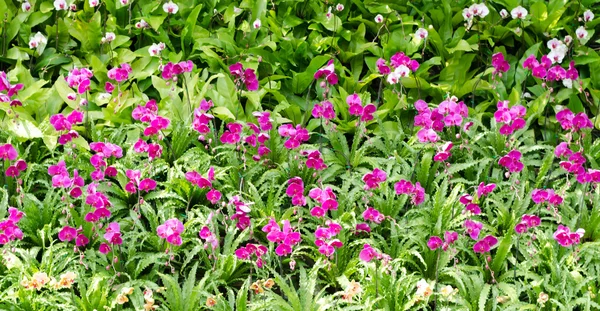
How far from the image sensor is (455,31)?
5664 mm

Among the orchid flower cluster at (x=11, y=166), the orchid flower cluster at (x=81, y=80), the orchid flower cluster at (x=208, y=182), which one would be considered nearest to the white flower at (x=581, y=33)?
the orchid flower cluster at (x=208, y=182)

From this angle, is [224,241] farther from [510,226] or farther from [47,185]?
[510,226]

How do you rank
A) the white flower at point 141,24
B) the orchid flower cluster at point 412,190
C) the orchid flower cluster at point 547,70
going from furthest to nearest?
the white flower at point 141,24 < the orchid flower cluster at point 547,70 < the orchid flower cluster at point 412,190

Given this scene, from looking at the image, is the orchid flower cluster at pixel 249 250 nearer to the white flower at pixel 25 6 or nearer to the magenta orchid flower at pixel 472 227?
the magenta orchid flower at pixel 472 227

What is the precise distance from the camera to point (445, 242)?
370cm

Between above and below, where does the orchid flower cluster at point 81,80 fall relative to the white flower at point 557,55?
above

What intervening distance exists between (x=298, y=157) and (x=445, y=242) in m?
1.13

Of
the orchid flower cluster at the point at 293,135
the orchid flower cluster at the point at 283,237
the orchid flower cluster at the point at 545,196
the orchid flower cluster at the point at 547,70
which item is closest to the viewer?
the orchid flower cluster at the point at 283,237

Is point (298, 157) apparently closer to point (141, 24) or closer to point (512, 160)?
point (512, 160)

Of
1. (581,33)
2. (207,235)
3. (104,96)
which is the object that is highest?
(207,235)

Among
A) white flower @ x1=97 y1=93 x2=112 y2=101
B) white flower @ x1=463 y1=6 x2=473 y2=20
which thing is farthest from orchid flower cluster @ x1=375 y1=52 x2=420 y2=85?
white flower @ x1=97 y1=93 x2=112 y2=101

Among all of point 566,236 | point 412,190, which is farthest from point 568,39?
point 566,236

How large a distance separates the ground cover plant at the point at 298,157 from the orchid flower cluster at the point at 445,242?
0.4 inches

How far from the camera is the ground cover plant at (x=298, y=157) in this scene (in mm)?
3809
